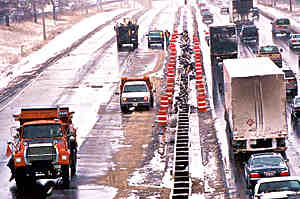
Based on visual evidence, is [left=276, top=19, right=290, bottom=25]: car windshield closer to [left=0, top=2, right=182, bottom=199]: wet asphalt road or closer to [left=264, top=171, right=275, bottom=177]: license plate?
[left=0, top=2, right=182, bottom=199]: wet asphalt road

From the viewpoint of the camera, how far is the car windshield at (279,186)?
23222 millimetres

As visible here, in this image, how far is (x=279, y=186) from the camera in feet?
77.2

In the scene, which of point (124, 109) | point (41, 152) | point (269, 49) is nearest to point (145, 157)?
point (41, 152)

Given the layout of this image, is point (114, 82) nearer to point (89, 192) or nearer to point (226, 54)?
point (226, 54)

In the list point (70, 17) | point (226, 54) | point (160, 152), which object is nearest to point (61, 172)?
point (160, 152)

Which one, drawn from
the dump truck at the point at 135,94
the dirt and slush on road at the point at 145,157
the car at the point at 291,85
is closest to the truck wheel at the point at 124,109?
the dump truck at the point at 135,94

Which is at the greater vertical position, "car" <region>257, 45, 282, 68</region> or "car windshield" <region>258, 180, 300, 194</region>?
"car windshield" <region>258, 180, 300, 194</region>

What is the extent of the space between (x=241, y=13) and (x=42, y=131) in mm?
75152

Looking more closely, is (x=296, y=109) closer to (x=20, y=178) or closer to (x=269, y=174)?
(x=269, y=174)

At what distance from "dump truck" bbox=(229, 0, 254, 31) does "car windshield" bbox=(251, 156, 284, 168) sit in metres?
Result: 73.8

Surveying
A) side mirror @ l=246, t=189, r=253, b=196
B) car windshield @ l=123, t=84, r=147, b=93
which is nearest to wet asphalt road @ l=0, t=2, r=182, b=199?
car windshield @ l=123, t=84, r=147, b=93

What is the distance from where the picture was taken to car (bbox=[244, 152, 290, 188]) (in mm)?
26656

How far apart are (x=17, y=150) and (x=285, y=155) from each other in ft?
39.3

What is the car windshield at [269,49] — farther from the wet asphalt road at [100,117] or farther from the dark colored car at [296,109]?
the dark colored car at [296,109]
